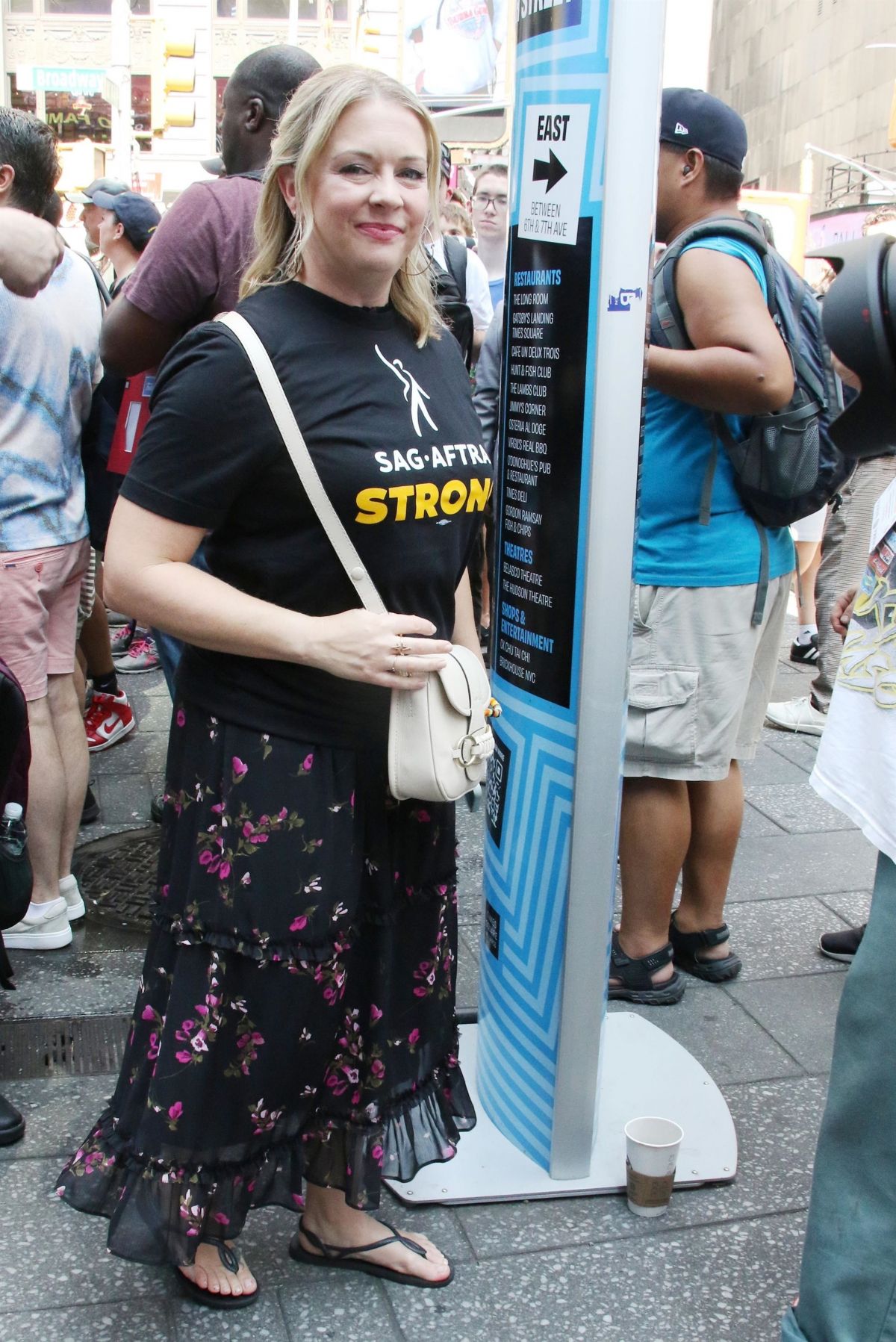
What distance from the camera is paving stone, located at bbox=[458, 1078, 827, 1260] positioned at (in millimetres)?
2438

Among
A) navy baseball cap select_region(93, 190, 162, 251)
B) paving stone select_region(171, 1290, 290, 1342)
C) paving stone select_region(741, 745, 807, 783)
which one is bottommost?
paving stone select_region(171, 1290, 290, 1342)

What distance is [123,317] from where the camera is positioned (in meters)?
3.06

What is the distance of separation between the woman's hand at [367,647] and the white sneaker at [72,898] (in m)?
2.08

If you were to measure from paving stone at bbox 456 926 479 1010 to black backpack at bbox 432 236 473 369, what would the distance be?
5.28 feet

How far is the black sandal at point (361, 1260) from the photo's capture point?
231 centimetres

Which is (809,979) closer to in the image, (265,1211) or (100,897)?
(265,1211)

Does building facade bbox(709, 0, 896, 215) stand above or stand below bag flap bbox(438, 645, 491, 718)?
above

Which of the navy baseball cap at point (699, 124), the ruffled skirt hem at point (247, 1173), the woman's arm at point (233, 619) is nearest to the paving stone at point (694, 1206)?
the ruffled skirt hem at point (247, 1173)

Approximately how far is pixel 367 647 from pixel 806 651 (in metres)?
5.29

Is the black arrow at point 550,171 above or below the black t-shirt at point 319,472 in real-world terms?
above

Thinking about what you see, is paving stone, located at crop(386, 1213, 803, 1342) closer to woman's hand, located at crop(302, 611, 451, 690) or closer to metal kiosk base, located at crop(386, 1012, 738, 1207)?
metal kiosk base, located at crop(386, 1012, 738, 1207)

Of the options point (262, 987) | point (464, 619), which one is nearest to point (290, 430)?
point (464, 619)

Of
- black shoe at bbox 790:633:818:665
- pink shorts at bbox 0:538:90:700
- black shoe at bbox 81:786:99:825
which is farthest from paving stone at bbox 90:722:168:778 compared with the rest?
black shoe at bbox 790:633:818:665

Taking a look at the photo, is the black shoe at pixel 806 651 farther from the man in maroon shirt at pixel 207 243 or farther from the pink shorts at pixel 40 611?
the man in maroon shirt at pixel 207 243
